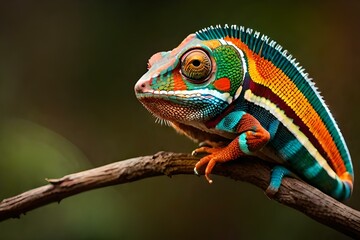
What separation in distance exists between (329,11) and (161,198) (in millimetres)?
1294

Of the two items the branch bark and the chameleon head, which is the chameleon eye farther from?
the branch bark

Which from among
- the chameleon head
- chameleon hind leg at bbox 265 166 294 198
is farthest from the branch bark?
the chameleon head

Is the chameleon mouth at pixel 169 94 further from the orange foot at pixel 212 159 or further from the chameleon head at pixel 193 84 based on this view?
the orange foot at pixel 212 159

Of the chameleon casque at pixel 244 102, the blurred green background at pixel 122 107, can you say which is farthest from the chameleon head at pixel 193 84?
the blurred green background at pixel 122 107

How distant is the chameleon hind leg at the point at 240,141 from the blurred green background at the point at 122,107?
127 centimetres

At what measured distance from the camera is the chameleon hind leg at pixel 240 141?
130cm

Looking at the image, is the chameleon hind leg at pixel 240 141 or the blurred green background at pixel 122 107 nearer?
the chameleon hind leg at pixel 240 141

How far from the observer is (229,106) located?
4.45 feet

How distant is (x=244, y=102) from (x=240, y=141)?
0.38 ft

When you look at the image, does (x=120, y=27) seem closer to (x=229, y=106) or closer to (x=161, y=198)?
(x=161, y=198)

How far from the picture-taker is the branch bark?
54.0 inches

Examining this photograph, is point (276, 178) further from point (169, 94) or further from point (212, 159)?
point (169, 94)

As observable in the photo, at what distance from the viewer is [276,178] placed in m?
1.39

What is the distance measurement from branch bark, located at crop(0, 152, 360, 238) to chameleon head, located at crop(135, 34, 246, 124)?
0.57 ft
